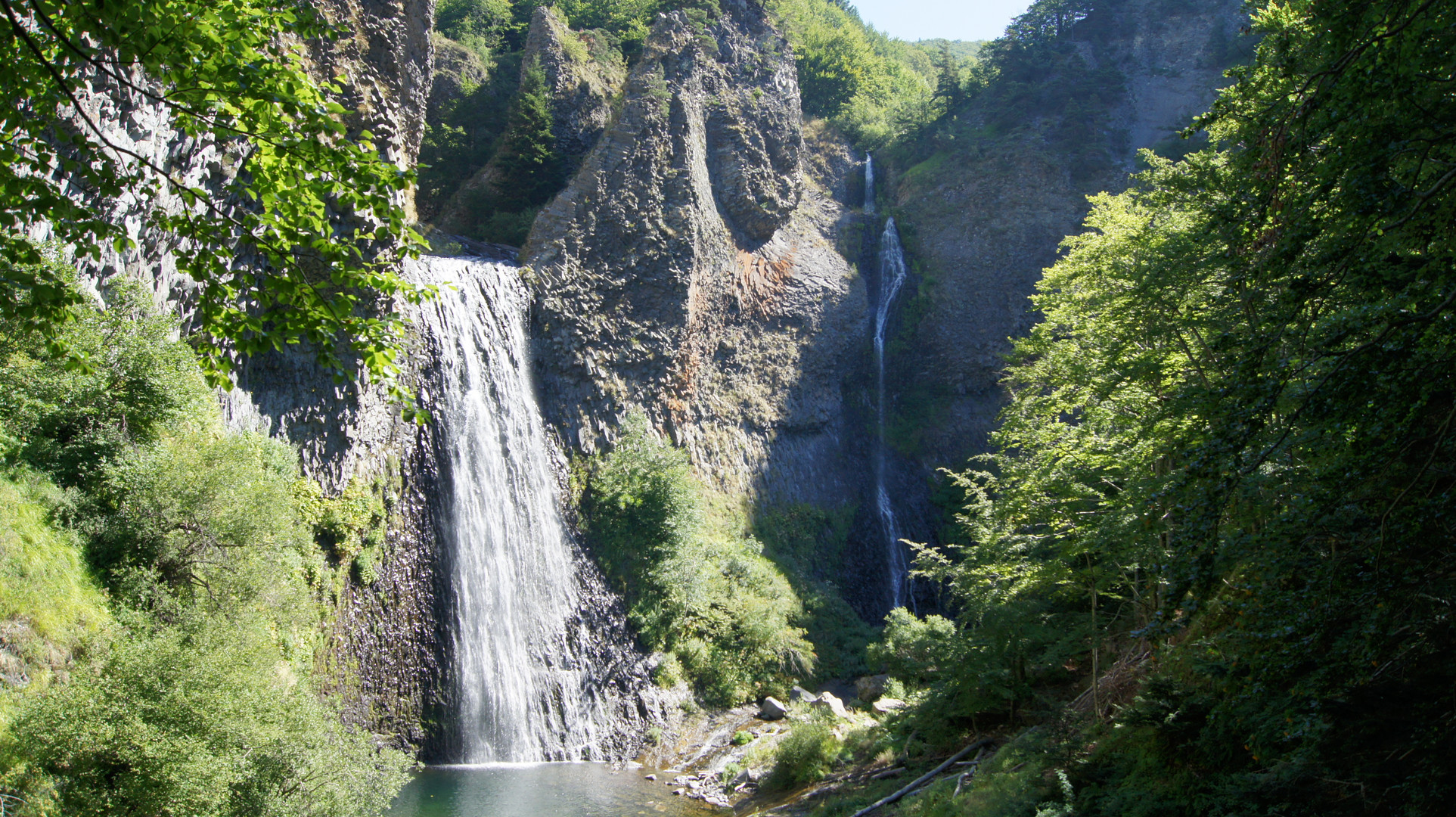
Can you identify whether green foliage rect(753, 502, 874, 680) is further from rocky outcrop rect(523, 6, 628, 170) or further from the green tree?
rocky outcrop rect(523, 6, 628, 170)

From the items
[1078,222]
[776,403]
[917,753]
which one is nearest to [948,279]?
[1078,222]

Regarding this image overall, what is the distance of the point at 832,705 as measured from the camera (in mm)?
18219

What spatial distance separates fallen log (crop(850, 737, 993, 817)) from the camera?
11.4 metres

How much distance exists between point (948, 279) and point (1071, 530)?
85.9 feet

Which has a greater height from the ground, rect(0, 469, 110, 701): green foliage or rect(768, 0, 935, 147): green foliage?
rect(768, 0, 935, 147): green foliage

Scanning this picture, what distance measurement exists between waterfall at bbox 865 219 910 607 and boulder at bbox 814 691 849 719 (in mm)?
9841

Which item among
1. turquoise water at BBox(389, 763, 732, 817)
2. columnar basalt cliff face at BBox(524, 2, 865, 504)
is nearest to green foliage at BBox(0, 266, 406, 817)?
turquoise water at BBox(389, 763, 732, 817)

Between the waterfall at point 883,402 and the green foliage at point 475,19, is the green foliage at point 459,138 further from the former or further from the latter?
the waterfall at point 883,402

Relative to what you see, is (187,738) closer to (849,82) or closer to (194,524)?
(194,524)

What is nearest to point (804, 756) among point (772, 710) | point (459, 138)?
point (772, 710)

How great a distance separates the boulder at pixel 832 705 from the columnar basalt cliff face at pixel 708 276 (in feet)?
29.6

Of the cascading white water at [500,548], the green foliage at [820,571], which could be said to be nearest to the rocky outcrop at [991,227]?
the green foliage at [820,571]

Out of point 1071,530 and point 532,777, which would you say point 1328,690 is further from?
point 532,777

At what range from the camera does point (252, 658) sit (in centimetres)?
997
